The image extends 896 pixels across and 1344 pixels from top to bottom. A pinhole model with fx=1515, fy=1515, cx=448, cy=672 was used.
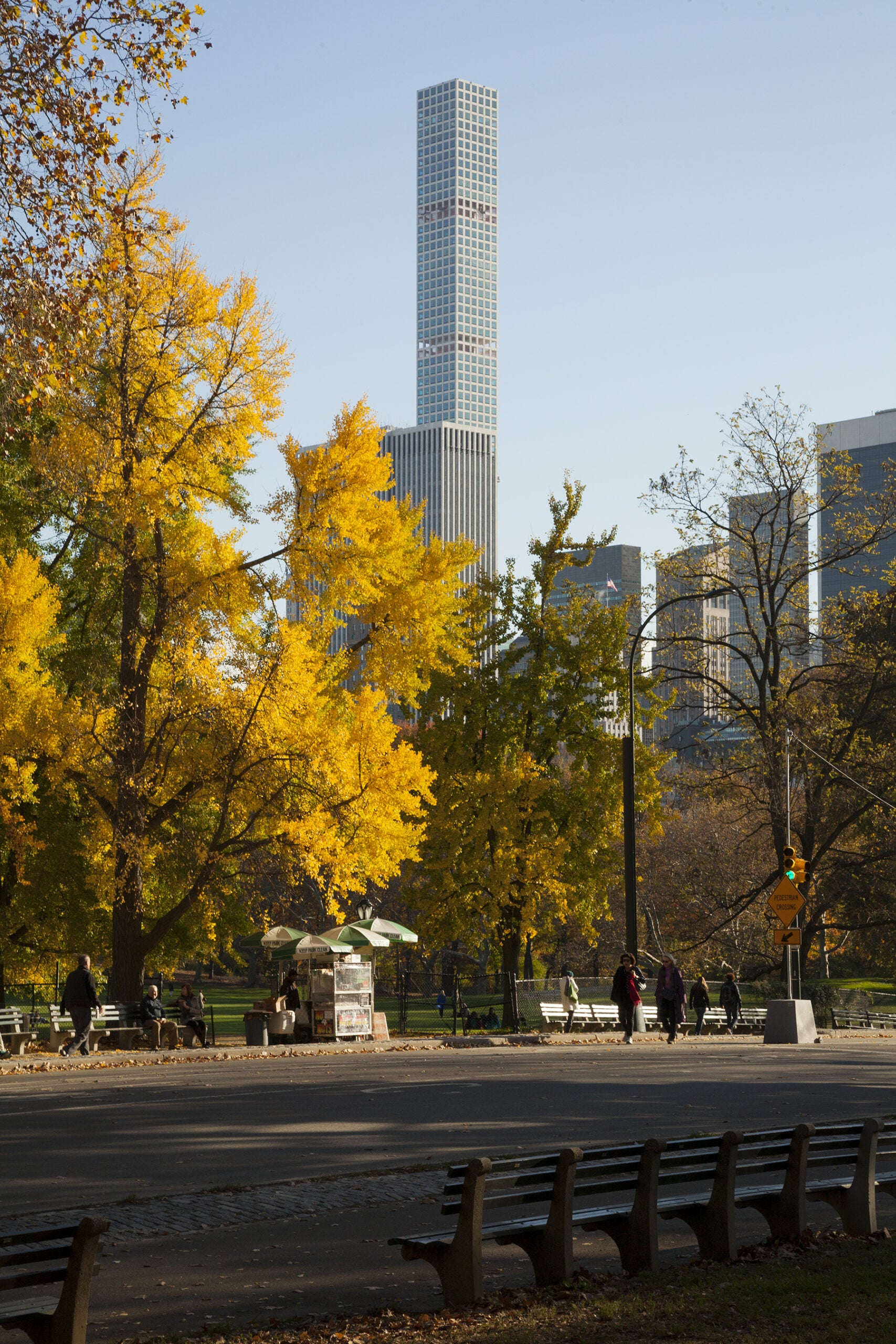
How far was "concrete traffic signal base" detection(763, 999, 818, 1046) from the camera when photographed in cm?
3161

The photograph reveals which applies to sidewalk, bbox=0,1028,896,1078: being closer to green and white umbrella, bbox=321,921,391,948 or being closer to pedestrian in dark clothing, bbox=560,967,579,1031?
pedestrian in dark clothing, bbox=560,967,579,1031

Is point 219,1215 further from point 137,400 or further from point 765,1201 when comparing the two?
point 137,400

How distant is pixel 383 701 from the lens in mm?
31203

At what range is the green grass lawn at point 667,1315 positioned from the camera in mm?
6582

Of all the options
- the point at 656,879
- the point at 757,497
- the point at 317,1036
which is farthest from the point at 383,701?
the point at 656,879

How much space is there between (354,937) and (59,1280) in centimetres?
2330

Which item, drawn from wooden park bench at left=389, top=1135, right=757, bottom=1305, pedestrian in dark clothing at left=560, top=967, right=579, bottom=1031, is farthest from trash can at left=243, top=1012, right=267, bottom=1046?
wooden park bench at left=389, top=1135, right=757, bottom=1305

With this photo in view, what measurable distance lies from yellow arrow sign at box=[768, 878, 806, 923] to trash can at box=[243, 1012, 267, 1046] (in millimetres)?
10245

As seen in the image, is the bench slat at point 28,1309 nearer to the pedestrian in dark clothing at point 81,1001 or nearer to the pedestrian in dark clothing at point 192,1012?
the pedestrian in dark clothing at point 81,1001

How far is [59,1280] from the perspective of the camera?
6105 mm

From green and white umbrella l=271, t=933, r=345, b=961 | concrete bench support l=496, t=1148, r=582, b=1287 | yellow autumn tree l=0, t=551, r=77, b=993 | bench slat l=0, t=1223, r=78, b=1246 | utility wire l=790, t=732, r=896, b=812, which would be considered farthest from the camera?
utility wire l=790, t=732, r=896, b=812

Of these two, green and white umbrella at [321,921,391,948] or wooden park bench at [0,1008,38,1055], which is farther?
green and white umbrella at [321,921,391,948]

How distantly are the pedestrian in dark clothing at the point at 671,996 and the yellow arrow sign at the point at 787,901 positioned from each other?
7.90ft

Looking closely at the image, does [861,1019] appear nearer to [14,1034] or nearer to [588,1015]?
[588,1015]
